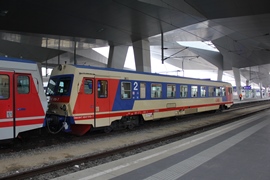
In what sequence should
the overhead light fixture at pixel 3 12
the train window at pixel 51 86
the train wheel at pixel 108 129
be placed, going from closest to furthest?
the train window at pixel 51 86
the train wheel at pixel 108 129
the overhead light fixture at pixel 3 12

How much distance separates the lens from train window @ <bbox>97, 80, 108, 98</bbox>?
392 inches

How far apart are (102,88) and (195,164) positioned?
5.51m

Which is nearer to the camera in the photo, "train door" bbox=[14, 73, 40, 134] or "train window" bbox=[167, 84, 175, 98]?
"train door" bbox=[14, 73, 40, 134]

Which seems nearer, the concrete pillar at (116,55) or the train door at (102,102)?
the train door at (102,102)

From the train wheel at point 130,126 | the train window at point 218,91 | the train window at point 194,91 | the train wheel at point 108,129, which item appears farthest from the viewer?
the train window at point 218,91

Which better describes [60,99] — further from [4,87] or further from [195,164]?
[195,164]

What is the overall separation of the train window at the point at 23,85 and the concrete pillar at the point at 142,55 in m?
20.0

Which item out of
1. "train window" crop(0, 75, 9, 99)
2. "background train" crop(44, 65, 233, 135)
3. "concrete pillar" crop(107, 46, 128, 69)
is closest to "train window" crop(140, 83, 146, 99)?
"background train" crop(44, 65, 233, 135)

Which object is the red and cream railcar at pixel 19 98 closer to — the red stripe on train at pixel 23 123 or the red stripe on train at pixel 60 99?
the red stripe on train at pixel 23 123

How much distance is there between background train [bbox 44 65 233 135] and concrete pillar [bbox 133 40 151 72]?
12.8 metres

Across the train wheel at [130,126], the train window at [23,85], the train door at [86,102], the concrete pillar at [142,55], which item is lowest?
the train wheel at [130,126]

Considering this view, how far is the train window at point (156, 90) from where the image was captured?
42.2ft

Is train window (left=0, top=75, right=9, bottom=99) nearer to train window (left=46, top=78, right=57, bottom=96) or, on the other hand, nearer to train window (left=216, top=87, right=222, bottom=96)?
train window (left=46, top=78, right=57, bottom=96)

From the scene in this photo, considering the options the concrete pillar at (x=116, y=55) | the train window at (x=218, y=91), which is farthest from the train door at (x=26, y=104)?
the concrete pillar at (x=116, y=55)
